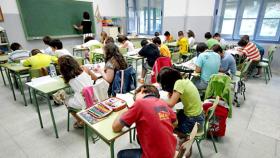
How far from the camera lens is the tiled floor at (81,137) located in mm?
2229

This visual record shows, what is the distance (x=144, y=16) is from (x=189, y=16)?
259 cm

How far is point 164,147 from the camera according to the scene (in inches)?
45.3

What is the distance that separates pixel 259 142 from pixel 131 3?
8.83 meters

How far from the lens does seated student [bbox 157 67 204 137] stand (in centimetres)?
167

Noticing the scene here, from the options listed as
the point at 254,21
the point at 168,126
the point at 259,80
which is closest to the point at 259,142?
the point at 168,126

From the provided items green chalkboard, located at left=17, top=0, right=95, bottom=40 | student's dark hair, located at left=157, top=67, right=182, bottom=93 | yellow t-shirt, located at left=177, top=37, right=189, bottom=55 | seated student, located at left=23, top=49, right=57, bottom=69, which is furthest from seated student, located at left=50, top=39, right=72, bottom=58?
yellow t-shirt, located at left=177, top=37, right=189, bottom=55

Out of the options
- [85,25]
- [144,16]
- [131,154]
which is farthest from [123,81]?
[144,16]

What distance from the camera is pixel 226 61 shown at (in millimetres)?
3289

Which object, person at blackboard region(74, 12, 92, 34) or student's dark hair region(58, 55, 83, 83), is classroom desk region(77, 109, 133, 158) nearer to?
student's dark hair region(58, 55, 83, 83)

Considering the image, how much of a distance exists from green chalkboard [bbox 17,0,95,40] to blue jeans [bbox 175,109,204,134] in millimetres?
6425

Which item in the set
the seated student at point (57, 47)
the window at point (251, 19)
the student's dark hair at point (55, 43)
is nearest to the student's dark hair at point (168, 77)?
the seated student at point (57, 47)

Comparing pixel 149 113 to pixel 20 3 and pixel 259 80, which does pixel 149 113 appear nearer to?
pixel 259 80

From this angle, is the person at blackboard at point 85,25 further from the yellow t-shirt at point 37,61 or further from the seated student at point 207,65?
the seated student at point 207,65

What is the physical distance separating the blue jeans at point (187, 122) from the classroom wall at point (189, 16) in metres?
6.13
